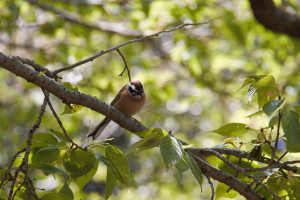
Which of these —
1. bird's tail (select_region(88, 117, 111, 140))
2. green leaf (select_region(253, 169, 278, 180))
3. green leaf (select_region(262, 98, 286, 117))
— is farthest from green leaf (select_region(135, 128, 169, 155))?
bird's tail (select_region(88, 117, 111, 140))

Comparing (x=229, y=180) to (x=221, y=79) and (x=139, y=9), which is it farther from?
(x=221, y=79)

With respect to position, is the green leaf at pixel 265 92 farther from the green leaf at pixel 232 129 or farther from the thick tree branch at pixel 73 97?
the thick tree branch at pixel 73 97

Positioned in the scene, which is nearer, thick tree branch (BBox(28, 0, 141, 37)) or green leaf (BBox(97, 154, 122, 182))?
green leaf (BBox(97, 154, 122, 182))

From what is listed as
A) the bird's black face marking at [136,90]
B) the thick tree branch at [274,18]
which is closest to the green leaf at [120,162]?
the bird's black face marking at [136,90]

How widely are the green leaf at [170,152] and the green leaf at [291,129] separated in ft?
2.30

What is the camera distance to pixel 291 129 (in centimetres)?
170

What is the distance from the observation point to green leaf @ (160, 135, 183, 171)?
1.45 metres

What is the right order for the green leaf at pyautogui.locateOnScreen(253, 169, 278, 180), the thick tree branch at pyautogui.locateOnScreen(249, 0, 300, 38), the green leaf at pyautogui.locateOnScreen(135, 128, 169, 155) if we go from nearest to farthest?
the green leaf at pyautogui.locateOnScreen(135, 128, 169, 155) → the green leaf at pyautogui.locateOnScreen(253, 169, 278, 180) → the thick tree branch at pyautogui.locateOnScreen(249, 0, 300, 38)

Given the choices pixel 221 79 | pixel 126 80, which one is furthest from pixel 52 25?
pixel 221 79

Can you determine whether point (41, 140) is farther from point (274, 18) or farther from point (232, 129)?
point (274, 18)

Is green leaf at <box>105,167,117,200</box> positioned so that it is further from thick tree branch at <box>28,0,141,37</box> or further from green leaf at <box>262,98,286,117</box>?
thick tree branch at <box>28,0,141,37</box>

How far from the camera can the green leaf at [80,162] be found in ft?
6.28

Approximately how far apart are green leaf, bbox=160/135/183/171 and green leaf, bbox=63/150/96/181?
628 millimetres

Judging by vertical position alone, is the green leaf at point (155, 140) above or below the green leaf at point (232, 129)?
above
